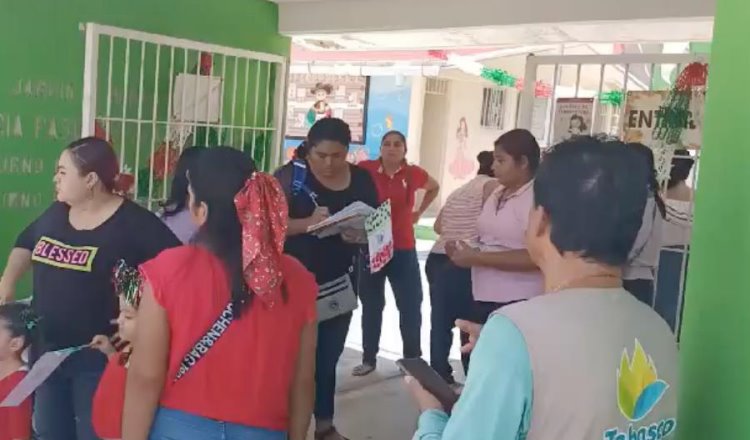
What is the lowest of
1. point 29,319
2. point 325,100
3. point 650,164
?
point 29,319

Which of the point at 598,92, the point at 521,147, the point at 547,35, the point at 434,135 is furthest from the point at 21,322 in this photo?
the point at 434,135

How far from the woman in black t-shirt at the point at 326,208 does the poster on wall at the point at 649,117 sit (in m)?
1.69

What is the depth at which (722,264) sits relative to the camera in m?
1.42

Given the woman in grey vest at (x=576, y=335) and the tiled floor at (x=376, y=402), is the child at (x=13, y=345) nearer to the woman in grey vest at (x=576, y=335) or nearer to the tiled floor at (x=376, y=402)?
the tiled floor at (x=376, y=402)

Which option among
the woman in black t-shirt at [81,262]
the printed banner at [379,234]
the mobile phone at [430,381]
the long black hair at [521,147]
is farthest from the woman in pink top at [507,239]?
the mobile phone at [430,381]

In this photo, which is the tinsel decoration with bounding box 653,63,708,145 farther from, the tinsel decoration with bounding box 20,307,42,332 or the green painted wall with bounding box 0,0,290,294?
the tinsel decoration with bounding box 20,307,42,332

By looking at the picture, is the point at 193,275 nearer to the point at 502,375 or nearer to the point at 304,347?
A: the point at 304,347

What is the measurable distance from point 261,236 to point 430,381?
61cm

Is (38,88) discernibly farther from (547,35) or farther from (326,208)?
(547,35)

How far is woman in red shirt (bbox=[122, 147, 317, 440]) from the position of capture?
1797 mm

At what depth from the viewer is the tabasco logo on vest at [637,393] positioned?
1.18 meters

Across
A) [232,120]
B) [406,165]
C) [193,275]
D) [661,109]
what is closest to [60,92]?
[232,120]

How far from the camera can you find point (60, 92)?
386 centimetres

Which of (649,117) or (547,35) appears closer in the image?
(649,117)
